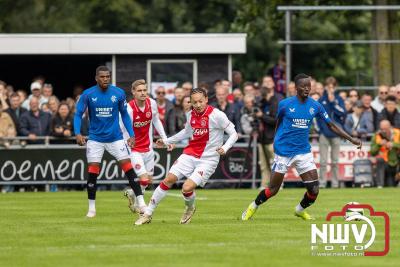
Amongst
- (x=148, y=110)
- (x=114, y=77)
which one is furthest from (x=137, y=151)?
(x=114, y=77)

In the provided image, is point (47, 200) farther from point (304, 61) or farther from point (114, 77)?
point (304, 61)

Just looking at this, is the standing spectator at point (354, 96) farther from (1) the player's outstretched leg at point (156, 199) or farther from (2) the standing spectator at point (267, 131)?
(1) the player's outstretched leg at point (156, 199)

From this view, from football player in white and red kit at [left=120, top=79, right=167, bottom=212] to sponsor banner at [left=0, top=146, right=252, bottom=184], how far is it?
299 inches

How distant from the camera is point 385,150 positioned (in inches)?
1123

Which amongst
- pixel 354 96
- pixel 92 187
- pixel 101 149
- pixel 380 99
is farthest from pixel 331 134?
pixel 92 187

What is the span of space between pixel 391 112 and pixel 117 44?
7.28 m

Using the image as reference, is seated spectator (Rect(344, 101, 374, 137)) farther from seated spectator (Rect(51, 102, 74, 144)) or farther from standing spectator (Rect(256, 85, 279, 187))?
seated spectator (Rect(51, 102, 74, 144))

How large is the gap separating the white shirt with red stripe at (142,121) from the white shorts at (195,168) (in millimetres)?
2550

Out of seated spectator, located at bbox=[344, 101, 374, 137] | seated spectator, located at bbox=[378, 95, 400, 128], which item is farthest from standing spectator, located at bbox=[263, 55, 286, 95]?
seated spectator, located at bbox=[378, 95, 400, 128]

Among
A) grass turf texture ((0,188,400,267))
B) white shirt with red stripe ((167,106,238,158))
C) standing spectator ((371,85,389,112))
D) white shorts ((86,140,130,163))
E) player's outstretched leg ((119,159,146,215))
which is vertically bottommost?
grass turf texture ((0,188,400,267))

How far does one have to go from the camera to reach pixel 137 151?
21.0 m

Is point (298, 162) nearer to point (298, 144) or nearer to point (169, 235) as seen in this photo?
point (298, 144)

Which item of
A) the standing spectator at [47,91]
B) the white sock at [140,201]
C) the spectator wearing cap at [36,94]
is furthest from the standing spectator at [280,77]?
the white sock at [140,201]

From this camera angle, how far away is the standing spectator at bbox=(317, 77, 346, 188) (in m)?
28.0
